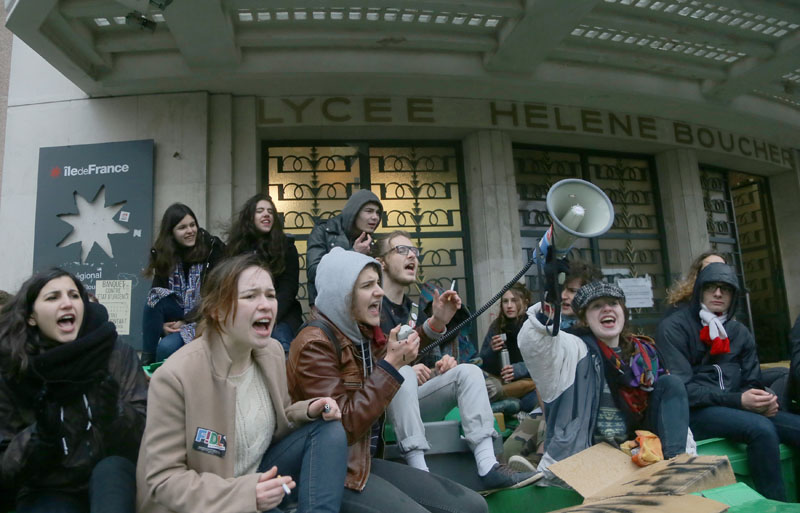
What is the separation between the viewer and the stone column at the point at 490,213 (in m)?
7.14

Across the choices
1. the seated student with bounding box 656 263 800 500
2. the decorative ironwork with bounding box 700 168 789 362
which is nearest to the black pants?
the seated student with bounding box 656 263 800 500

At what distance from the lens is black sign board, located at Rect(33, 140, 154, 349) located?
246 inches

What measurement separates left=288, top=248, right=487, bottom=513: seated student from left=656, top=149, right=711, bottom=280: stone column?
22.5 feet

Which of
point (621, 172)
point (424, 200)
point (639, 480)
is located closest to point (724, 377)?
point (639, 480)

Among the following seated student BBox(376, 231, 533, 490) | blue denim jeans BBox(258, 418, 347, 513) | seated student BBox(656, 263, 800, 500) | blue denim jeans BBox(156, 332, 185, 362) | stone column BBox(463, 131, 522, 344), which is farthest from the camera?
stone column BBox(463, 131, 522, 344)

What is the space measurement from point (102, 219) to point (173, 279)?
8.33ft

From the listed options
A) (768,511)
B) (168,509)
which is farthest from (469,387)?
(168,509)

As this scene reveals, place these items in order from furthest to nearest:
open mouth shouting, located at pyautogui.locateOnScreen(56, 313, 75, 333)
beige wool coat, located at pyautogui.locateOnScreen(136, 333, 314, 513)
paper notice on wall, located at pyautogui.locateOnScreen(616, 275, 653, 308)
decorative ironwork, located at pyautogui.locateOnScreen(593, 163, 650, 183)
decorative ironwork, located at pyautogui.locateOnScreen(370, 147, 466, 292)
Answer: decorative ironwork, located at pyautogui.locateOnScreen(593, 163, 650, 183), paper notice on wall, located at pyautogui.locateOnScreen(616, 275, 653, 308), decorative ironwork, located at pyautogui.locateOnScreen(370, 147, 466, 292), open mouth shouting, located at pyautogui.locateOnScreen(56, 313, 75, 333), beige wool coat, located at pyautogui.locateOnScreen(136, 333, 314, 513)

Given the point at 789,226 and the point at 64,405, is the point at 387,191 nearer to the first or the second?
the point at 64,405

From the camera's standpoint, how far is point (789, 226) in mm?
9852


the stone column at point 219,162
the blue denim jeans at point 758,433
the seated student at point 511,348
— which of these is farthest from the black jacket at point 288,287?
the blue denim jeans at point 758,433

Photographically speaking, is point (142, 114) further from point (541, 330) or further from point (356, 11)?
point (541, 330)

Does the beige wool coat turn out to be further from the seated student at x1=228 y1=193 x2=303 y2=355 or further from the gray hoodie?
the seated student at x1=228 y1=193 x2=303 y2=355

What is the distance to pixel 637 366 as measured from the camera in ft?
11.0
